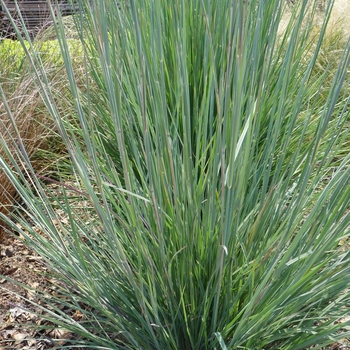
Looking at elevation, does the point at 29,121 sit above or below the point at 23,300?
above

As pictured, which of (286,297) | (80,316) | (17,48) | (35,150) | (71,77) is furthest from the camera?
(17,48)

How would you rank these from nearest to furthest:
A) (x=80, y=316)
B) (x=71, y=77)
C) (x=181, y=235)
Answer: (x=71, y=77) → (x=181, y=235) → (x=80, y=316)

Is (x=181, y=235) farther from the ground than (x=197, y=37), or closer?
closer

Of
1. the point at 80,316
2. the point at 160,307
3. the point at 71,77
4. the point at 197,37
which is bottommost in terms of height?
the point at 80,316

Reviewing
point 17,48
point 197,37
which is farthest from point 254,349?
point 17,48

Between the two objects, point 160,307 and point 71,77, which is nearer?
point 71,77

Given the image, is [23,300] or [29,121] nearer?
[23,300]

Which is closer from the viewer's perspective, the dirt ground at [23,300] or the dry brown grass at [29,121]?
the dirt ground at [23,300]

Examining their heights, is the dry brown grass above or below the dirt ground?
above

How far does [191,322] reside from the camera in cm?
117

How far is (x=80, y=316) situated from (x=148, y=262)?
32.2 inches

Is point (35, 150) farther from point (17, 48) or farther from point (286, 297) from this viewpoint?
point (286, 297)

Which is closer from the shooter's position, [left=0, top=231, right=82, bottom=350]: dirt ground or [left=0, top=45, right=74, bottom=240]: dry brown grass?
[left=0, top=231, right=82, bottom=350]: dirt ground

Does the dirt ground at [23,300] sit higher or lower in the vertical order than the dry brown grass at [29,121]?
lower
